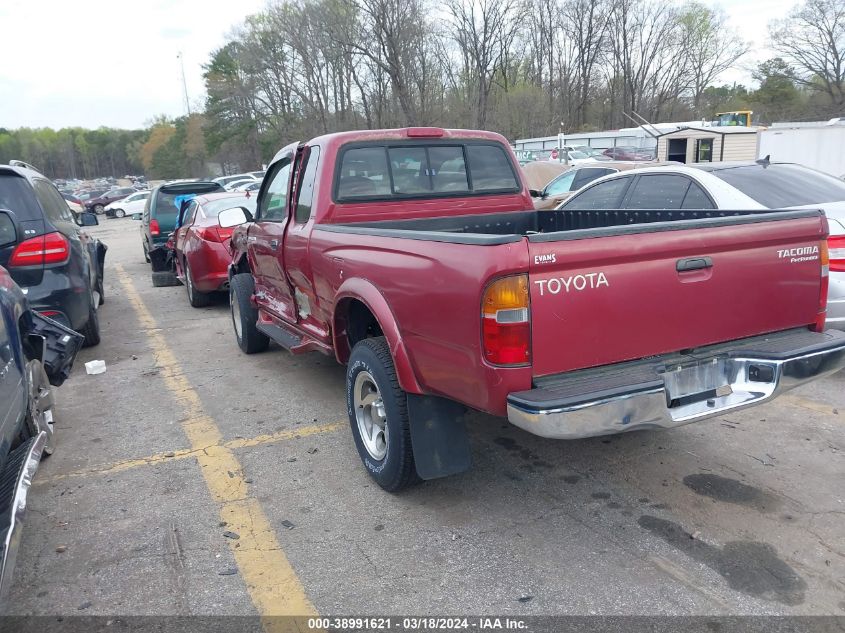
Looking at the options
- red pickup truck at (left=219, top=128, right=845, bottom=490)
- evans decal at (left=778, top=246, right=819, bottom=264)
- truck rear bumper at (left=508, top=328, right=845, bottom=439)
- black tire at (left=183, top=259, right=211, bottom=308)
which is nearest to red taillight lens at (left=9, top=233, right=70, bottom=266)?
red pickup truck at (left=219, top=128, right=845, bottom=490)

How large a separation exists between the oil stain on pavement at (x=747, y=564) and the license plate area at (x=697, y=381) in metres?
0.70

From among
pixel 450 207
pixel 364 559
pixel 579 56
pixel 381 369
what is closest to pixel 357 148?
pixel 450 207

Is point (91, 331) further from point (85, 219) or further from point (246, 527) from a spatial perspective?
point (246, 527)

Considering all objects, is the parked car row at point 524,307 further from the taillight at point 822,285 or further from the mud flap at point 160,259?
the mud flap at point 160,259

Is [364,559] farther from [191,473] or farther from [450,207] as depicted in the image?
[450,207]

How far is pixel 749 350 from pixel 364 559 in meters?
2.11

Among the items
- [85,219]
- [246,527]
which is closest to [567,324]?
[246,527]

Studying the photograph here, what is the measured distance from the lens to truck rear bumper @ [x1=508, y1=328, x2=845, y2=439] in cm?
274

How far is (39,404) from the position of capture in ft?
13.7

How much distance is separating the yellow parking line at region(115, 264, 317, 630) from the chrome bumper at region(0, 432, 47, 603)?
0.97 meters

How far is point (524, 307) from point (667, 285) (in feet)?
2.48

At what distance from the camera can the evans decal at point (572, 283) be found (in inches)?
109

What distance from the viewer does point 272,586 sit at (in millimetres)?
3018

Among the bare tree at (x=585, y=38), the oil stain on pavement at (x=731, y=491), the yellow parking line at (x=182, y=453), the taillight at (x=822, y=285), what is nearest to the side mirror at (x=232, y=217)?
the yellow parking line at (x=182, y=453)
